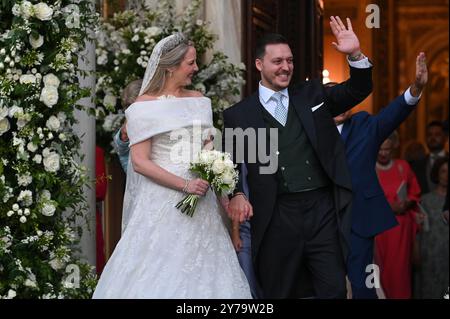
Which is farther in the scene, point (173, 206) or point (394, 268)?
point (394, 268)

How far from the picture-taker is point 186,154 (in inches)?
313

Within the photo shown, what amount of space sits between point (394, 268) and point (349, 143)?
8.94 ft

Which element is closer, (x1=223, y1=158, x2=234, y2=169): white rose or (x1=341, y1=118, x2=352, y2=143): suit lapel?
(x1=223, y1=158, x2=234, y2=169): white rose

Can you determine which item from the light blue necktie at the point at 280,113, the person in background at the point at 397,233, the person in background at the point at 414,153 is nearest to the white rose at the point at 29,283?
the light blue necktie at the point at 280,113

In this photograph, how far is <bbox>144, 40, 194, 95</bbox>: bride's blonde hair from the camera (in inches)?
315

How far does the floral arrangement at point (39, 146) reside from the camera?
310 inches

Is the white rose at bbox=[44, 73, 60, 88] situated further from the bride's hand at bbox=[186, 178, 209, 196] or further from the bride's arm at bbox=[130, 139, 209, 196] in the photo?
the bride's hand at bbox=[186, 178, 209, 196]

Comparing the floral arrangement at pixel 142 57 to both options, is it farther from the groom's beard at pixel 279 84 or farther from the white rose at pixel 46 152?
the white rose at pixel 46 152

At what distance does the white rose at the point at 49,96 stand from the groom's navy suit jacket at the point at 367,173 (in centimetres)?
245

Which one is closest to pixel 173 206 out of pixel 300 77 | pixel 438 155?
pixel 300 77

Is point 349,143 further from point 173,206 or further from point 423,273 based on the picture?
point 423,273

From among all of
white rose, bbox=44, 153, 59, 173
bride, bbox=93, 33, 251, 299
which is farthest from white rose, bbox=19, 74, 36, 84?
bride, bbox=93, 33, 251, 299

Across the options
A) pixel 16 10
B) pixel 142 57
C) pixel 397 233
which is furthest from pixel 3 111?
pixel 397 233
